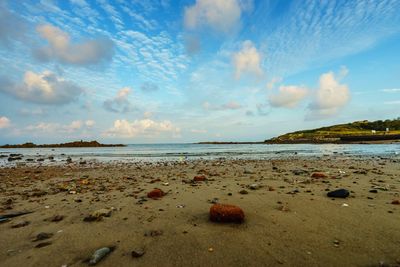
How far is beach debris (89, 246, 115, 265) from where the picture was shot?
129 inches

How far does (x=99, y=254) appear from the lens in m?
3.40

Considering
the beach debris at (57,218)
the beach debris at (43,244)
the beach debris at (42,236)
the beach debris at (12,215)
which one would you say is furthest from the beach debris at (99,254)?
the beach debris at (12,215)

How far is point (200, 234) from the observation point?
13.1ft

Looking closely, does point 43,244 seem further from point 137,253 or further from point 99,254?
point 137,253

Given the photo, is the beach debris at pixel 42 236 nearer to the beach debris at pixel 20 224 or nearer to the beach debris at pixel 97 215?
the beach debris at pixel 97 215

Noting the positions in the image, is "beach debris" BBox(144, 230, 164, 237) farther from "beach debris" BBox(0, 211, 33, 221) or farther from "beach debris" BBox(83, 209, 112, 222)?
"beach debris" BBox(0, 211, 33, 221)

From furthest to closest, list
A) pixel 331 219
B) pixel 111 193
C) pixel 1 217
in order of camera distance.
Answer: pixel 111 193, pixel 1 217, pixel 331 219

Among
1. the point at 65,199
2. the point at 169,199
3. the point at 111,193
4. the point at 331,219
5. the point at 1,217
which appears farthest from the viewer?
the point at 111,193

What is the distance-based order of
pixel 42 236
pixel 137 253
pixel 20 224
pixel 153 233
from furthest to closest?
pixel 20 224 < pixel 42 236 < pixel 153 233 < pixel 137 253

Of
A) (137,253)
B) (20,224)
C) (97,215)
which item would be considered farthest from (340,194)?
(20,224)

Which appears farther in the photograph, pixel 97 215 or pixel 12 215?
pixel 12 215

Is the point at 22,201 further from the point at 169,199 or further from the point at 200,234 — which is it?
the point at 200,234

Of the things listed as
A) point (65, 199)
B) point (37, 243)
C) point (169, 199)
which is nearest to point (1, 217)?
point (65, 199)

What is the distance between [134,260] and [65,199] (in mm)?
A: 5123
